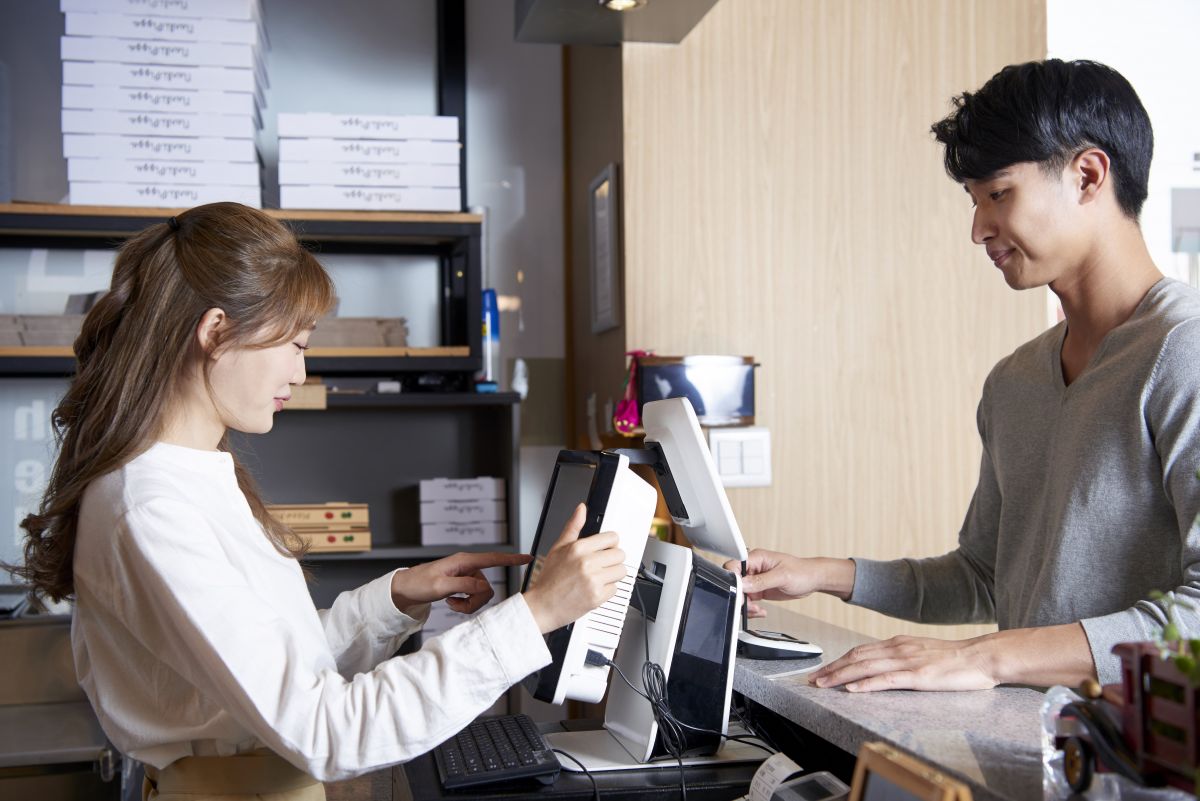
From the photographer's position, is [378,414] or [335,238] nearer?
[335,238]

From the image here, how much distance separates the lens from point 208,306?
4.51ft

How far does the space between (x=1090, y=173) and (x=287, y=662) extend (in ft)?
3.81

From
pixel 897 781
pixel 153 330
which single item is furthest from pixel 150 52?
pixel 897 781

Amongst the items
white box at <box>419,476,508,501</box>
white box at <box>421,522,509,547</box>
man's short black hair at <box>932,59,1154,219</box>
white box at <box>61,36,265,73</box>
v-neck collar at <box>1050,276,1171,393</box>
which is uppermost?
white box at <box>61,36,265,73</box>

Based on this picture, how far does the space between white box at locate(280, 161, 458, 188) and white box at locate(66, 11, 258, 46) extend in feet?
1.14

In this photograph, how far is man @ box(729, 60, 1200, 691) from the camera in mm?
1299

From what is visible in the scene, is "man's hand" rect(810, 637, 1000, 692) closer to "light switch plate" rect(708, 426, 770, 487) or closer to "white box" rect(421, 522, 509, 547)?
"light switch plate" rect(708, 426, 770, 487)

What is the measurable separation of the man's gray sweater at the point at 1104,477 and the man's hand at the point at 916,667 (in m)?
0.13

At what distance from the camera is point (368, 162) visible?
9.53 ft

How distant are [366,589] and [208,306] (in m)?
0.53

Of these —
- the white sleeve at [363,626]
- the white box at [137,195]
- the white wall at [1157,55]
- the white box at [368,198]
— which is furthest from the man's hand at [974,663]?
the white wall at [1157,55]

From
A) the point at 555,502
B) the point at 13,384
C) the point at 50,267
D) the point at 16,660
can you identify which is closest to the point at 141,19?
the point at 50,267

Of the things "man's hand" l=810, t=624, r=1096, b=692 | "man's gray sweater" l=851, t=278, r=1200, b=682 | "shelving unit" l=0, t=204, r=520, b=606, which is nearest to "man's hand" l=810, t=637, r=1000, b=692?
"man's hand" l=810, t=624, r=1096, b=692

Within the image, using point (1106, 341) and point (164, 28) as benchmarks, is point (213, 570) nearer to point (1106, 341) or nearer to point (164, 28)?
point (1106, 341)
